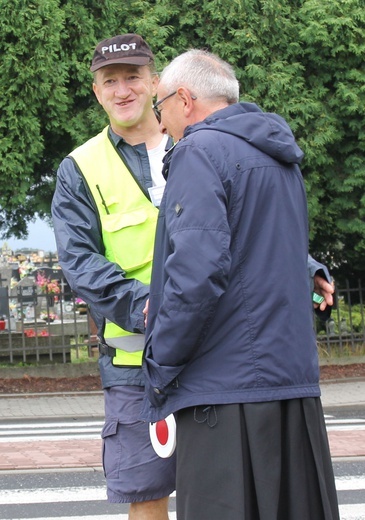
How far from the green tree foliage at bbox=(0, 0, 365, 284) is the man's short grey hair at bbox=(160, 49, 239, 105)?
10.5m

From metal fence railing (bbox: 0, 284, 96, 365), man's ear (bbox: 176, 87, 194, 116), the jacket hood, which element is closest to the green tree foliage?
metal fence railing (bbox: 0, 284, 96, 365)

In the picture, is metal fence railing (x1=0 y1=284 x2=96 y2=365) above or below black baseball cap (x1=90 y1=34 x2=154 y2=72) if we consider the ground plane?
below

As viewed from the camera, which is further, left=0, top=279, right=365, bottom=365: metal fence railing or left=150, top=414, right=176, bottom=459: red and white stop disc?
left=0, top=279, right=365, bottom=365: metal fence railing

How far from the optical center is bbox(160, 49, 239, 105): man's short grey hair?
3.23 metres

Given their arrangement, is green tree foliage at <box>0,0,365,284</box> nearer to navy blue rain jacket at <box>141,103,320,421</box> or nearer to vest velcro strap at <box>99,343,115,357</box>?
vest velcro strap at <box>99,343,115,357</box>

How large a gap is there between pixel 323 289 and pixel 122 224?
0.81 m

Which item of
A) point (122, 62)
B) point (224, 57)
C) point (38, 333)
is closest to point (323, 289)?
point (122, 62)

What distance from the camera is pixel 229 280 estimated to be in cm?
301

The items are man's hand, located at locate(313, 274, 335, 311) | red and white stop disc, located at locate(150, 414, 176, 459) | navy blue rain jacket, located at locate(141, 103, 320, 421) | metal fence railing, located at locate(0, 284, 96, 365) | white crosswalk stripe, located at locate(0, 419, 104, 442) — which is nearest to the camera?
navy blue rain jacket, located at locate(141, 103, 320, 421)

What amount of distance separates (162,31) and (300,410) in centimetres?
1169

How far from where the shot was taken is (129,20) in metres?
14.5

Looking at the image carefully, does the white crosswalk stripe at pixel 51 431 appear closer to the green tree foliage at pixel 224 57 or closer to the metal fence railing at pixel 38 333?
the metal fence railing at pixel 38 333

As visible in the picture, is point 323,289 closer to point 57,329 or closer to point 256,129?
point 256,129

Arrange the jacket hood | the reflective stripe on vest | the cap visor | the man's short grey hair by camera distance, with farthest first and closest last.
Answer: the cap visor → the reflective stripe on vest → the man's short grey hair → the jacket hood
